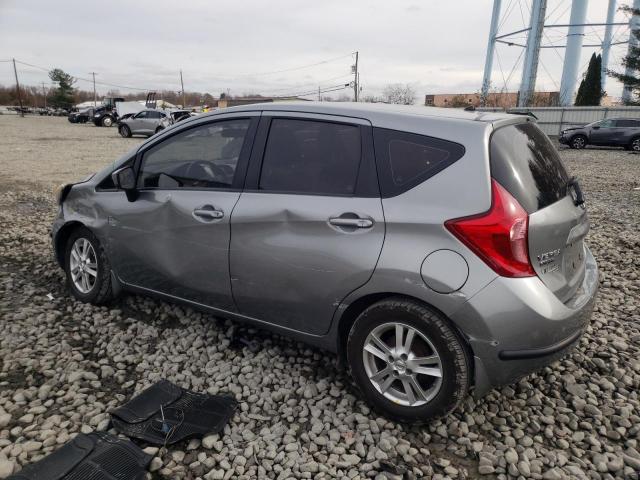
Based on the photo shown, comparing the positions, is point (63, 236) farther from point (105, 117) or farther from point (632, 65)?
point (105, 117)

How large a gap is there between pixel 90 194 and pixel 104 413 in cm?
194

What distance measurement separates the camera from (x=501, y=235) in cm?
237

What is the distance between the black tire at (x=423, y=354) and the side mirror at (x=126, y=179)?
201cm

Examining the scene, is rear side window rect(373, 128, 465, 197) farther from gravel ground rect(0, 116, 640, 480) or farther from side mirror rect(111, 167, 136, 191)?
side mirror rect(111, 167, 136, 191)

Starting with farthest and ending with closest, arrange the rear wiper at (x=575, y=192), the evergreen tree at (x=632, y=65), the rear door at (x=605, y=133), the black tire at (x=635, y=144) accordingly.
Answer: the evergreen tree at (x=632, y=65)
the rear door at (x=605, y=133)
the black tire at (x=635, y=144)
the rear wiper at (x=575, y=192)

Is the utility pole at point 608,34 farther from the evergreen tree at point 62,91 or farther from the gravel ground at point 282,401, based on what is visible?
the evergreen tree at point 62,91

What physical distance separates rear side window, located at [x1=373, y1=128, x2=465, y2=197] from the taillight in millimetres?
312

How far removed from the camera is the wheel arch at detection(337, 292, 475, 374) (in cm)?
250

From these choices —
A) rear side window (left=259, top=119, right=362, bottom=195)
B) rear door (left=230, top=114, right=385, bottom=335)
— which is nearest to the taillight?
rear door (left=230, top=114, right=385, bottom=335)

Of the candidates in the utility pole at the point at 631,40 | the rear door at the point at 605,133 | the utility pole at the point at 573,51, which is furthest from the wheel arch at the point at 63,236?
the utility pole at the point at 573,51

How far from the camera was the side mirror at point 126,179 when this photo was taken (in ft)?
12.0

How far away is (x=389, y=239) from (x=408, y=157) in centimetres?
46

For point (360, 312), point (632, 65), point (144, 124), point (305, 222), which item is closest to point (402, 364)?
point (360, 312)

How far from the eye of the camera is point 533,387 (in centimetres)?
312
